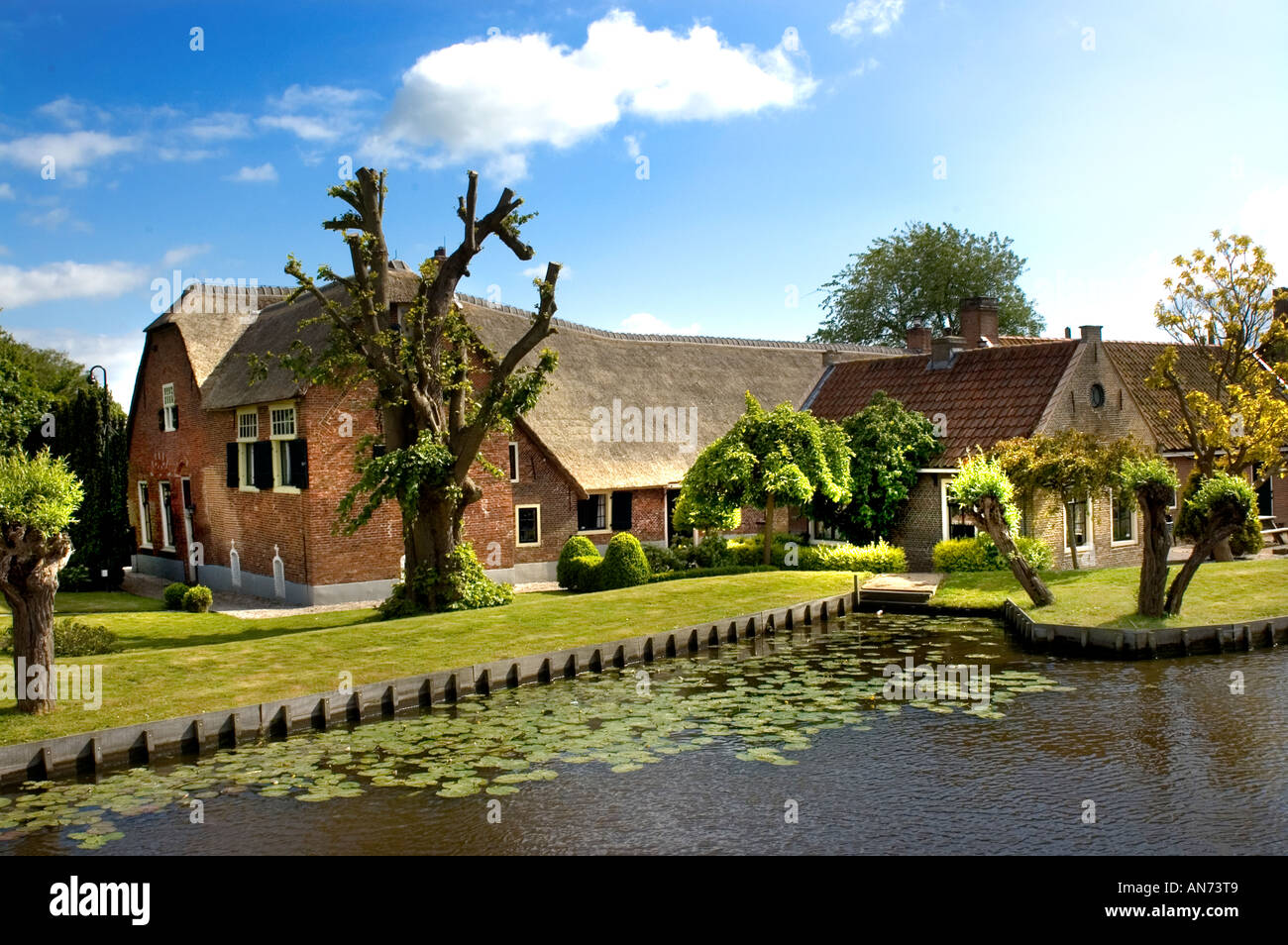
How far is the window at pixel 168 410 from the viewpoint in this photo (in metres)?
31.7

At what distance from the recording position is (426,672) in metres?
16.9

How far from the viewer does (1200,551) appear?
19250 millimetres

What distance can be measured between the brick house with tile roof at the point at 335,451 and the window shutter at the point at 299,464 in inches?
1.8

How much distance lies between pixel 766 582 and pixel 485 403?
837 centimetres

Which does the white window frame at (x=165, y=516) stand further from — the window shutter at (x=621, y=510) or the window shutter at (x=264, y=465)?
the window shutter at (x=621, y=510)

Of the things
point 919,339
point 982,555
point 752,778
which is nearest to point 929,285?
point 919,339

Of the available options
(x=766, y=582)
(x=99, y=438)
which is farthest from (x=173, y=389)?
(x=766, y=582)

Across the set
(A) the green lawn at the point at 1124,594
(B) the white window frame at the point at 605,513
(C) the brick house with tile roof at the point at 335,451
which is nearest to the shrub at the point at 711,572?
(B) the white window frame at the point at 605,513

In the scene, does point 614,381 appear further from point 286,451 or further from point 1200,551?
point 1200,551

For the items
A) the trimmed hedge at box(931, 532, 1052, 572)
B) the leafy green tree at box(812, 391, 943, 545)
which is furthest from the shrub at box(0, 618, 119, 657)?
the trimmed hedge at box(931, 532, 1052, 572)

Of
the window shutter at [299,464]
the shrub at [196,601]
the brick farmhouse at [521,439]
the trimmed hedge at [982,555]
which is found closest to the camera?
the shrub at [196,601]

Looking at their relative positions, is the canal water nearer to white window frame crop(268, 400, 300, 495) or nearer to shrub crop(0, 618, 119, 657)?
shrub crop(0, 618, 119, 657)

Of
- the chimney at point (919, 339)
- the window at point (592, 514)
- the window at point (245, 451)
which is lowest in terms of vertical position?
the window at point (592, 514)
